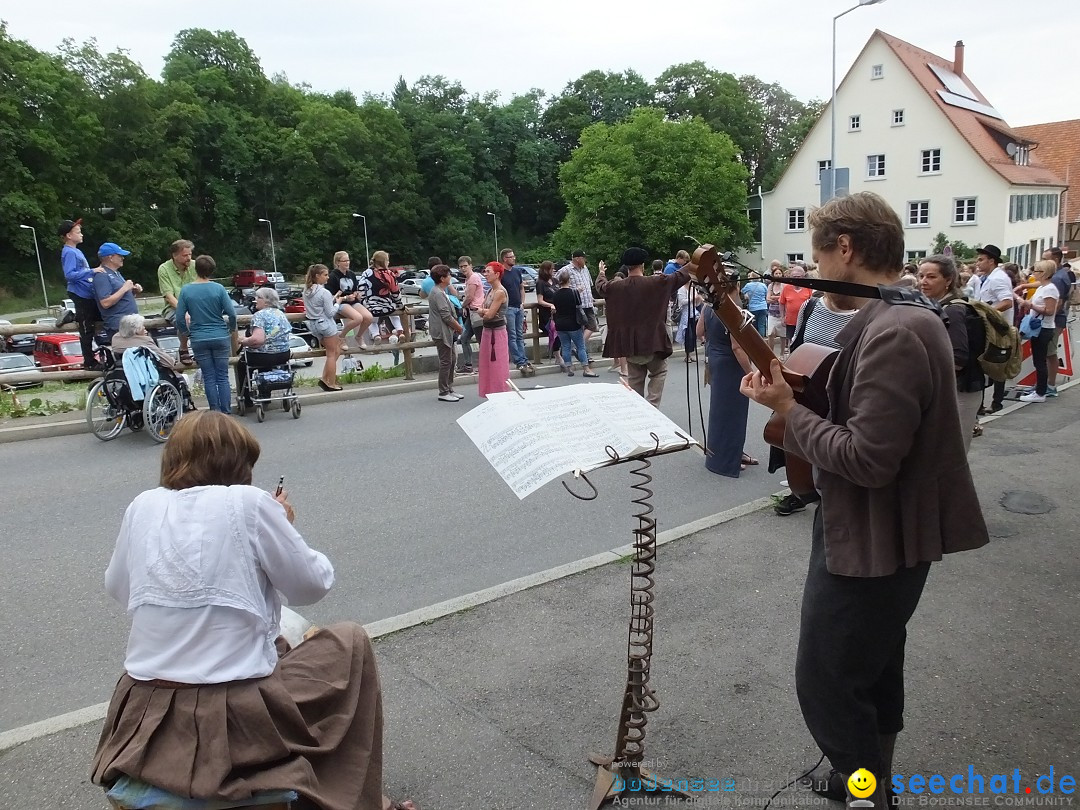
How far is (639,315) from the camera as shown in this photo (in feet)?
26.9

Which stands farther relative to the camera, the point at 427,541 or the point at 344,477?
the point at 344,477

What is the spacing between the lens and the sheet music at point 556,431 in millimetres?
2504

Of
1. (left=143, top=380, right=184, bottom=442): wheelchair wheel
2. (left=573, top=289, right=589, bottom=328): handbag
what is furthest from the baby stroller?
(left=573, top=289, right=589, bottom=328): handbag

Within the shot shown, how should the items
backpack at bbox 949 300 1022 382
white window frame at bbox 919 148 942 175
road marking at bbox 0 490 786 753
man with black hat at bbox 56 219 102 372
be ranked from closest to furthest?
road marking at bbox 0 490 786 753, backpack at bbox 949 300 1022 382, man with black hat at bbox 56 219 102 372, white window frame at bbox 919 148 942 175

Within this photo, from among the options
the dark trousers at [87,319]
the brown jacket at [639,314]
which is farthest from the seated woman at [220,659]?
the dark trousers at [87,319]

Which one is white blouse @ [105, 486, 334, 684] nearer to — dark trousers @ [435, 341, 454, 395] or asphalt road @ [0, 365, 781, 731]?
asphalt road @ [0, 365, 781, 731]

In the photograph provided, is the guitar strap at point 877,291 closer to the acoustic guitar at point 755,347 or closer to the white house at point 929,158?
the acoustic guitar at point 755,347

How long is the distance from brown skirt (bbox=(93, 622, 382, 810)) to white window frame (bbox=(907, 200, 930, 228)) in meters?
49.8

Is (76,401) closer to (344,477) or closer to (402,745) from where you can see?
(344,477)

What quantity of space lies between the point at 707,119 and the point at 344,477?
70.1m

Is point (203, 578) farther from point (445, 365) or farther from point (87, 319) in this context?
point (87, 319)

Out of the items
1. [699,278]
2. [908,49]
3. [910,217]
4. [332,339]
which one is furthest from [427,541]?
[908,49]

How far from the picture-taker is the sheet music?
2504 millimetres

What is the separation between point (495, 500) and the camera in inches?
268
